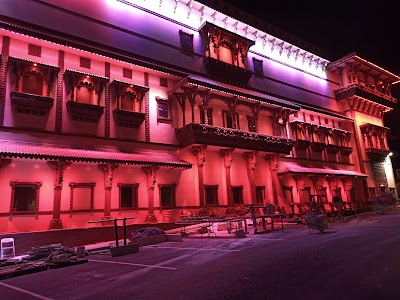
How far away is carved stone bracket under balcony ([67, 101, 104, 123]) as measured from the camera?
1617cm

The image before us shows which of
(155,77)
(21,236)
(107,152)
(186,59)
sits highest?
(186,59)

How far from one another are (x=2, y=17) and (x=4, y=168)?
25.6 feet

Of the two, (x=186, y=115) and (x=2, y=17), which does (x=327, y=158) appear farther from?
(x=2, y=17)

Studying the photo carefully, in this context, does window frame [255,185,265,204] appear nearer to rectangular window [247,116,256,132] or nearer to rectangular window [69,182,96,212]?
rectangular window [247,116,256,132]

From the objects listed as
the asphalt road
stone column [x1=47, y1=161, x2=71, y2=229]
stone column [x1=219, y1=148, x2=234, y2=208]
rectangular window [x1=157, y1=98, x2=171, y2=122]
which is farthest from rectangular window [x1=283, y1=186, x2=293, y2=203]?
stone column [x1=47, y1=161, x2=71, y2=229]

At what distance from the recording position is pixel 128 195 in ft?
57.3

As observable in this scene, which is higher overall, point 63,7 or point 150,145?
point 63,7

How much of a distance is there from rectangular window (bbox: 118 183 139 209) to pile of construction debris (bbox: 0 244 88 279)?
19.6ft

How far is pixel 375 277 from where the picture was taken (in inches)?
209

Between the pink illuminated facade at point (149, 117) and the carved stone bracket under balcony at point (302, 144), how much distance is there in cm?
14

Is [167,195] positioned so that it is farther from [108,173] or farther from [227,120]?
[227,120]

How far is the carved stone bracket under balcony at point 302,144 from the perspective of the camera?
28.5m

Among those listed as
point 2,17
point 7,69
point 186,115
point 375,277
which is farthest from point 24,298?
point 186,115

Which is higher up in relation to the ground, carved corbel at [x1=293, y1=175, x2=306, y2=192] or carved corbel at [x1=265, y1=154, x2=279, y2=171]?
carved corbel at [x1=265, y1=154, x2=279, y2=171]
